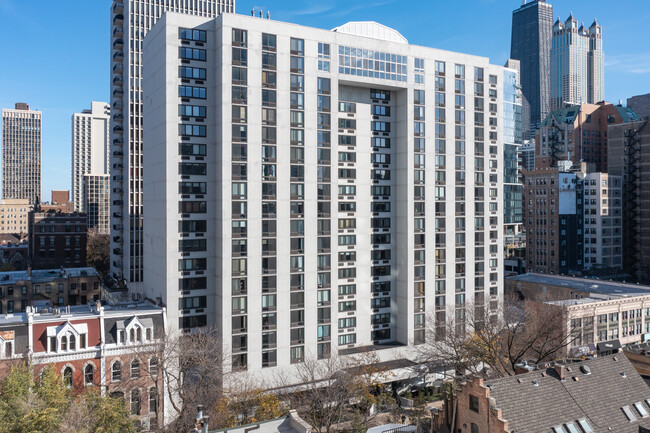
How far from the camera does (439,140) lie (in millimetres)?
84688

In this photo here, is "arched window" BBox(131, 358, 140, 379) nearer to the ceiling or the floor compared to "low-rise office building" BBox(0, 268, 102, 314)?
nearer to the floor

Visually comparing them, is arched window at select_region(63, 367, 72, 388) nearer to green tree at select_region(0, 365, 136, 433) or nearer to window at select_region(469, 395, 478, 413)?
green tree at select_region(0, 365, 136, 433)

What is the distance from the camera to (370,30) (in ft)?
276

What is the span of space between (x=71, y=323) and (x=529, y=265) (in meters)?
146

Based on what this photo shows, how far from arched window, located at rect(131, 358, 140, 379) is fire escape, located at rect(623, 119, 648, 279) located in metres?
162

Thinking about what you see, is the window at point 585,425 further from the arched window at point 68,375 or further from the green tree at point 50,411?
the arched window at point 68,375

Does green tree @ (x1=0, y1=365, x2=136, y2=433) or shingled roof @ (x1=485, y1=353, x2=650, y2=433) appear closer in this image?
green tree @ (x1=0, y1=365, x2=136, y2=433)

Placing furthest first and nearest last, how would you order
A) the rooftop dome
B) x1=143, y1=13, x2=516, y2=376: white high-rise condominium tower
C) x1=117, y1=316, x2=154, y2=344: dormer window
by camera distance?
1. the rooftop dome
2. x1=143, y1=13, x2=516, y2=376: white high-rise condominium tower
3. x1=117, y1=316, x2=154, y2=344: dormer window

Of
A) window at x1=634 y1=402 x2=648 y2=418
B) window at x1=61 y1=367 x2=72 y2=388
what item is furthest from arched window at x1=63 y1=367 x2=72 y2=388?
window at x1=634 y1=402 x2=648 y2=418

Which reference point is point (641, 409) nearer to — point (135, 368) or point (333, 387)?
point (333, 387)

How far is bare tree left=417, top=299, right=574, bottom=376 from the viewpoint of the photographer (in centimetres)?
7488

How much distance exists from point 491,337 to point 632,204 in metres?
127

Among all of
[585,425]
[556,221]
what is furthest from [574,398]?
[556,221]

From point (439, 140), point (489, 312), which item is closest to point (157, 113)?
point (439, 140)
